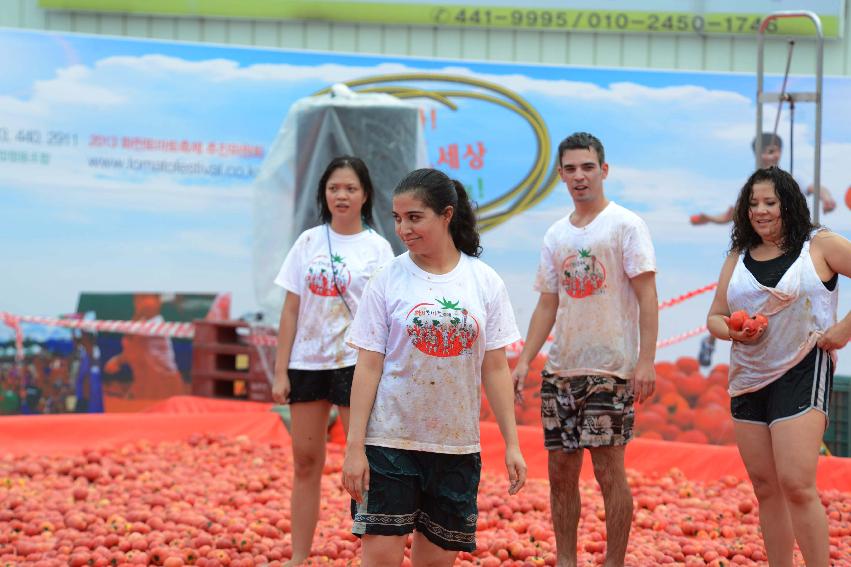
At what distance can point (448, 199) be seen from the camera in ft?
9.86

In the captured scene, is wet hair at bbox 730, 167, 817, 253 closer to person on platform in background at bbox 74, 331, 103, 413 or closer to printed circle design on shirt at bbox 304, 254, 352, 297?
printed circle design on shirt at bbox 304, 254, 352, 297


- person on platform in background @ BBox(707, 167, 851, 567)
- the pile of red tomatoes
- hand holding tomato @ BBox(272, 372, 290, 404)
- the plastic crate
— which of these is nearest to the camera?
person on platform in background @ BBox(707, 167, 851, 567)

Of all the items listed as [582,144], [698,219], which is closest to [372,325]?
[582,144]

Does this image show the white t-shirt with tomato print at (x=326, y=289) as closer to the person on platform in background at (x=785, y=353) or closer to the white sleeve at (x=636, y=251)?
the white sleeve at (x=636, y=251)

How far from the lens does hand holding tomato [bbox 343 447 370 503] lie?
2.87m

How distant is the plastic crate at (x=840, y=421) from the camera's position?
6.71 meters

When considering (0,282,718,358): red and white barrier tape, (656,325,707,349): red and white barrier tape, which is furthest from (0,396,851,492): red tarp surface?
(656,325,707,349): red and white barrier tape

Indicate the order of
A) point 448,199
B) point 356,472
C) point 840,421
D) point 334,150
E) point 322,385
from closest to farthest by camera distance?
point 356,472
point 448,199
point 322,385
point 334,150
point 840,421

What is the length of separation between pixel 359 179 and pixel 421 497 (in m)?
1.50

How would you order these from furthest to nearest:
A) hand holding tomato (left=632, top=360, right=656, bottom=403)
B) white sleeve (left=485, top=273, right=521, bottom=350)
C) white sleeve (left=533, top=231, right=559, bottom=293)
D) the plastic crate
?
the plastic crate
white sleeve (left=533, top=231, right=559, bottom=293)
hand holding tomato (left=632, top=360, right=656, bottom=403)
white sleeve (left=485, top=273, right=521, bottom=350)

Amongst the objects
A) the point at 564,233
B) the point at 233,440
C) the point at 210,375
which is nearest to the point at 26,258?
the point at 210,375

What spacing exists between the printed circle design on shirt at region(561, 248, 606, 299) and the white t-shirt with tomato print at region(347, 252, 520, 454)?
42.1 inches

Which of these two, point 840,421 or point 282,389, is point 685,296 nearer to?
point 840,421

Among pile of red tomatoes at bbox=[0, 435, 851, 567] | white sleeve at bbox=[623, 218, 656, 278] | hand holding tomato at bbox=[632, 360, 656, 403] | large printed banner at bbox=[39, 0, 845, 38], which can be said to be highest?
large printed banner at bbox=[39, 0, 845, 38]
